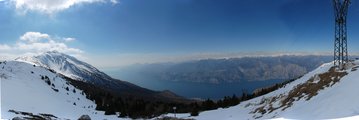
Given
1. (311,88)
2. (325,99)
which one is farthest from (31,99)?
(325,99)

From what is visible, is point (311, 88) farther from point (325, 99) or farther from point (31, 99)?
point (31, 99)

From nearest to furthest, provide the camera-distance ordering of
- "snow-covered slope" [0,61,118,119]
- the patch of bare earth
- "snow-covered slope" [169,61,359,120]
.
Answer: "snow-covered slope" [169,61,359,120], the patch of bare earth, "snow-covered slope" [0,61,118,119]

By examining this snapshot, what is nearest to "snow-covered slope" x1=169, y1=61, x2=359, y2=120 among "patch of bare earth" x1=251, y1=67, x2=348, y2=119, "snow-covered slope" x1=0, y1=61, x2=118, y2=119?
"patch of bare earth" x1=251, y1=67, x2=348, y2=119

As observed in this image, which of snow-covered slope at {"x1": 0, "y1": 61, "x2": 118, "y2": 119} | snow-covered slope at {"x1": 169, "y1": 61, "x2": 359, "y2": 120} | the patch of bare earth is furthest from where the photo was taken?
snow-covered slope at {"x1": 0, "y1": 61, "x2": 118, "y2": 119}

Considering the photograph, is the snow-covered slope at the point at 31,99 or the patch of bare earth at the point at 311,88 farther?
the snow-covered slope at the point at 31,99

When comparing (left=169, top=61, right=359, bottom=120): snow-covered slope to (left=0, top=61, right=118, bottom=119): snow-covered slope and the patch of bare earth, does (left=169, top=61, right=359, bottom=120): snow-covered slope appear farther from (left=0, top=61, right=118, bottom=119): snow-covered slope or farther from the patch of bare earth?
(left=0, top=61, right=118, bottom=119): snow-covered slope

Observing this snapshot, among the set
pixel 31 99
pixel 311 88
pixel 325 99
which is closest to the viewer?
pixel 325 99

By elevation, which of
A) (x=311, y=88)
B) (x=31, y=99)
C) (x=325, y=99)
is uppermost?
(x=311, y=88)

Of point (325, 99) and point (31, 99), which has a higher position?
point (325, 99)

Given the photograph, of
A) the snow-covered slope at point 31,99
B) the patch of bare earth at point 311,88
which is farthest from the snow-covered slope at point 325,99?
the snow-covered slope at point 31,99

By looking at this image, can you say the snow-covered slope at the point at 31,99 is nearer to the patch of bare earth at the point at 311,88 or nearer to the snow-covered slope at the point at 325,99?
the snow-covered slope at the point at 325,99

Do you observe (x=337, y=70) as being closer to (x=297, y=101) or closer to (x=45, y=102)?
(x=297, y=101)

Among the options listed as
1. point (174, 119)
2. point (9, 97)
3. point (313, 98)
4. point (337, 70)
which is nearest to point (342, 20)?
point (337, 70)
